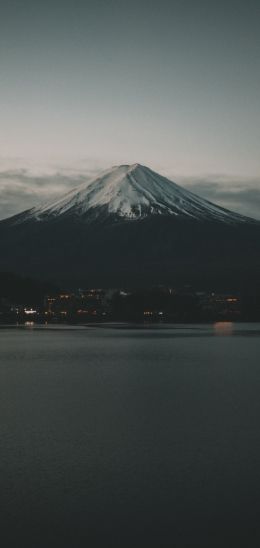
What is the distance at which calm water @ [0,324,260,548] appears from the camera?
26.0ft

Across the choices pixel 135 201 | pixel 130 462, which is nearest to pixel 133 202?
pixel 135 201

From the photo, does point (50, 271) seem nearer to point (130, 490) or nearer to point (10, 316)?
point (10, 316)

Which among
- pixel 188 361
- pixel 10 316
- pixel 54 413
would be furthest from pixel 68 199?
pixel 54 413

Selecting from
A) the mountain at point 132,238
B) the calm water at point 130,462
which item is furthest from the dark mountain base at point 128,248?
the calm water at point 130,462

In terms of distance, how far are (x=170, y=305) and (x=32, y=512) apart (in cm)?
8968

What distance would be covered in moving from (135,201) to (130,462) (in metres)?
163

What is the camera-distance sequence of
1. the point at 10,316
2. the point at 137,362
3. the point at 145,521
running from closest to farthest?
the point at 145,521, the point at 137,362, the point at 10,316

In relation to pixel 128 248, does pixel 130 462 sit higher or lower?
lower

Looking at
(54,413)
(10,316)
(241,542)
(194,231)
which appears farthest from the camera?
(194,231)

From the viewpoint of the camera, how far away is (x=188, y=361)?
2994 cm

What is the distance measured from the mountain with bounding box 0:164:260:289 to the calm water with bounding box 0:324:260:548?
4737 inches

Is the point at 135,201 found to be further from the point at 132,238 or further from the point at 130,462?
the point at 130,462

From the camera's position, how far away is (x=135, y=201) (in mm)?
172500

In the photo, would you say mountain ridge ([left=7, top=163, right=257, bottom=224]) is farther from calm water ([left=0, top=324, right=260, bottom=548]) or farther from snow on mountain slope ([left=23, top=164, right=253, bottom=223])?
calm water ([left=0, top=324, right=260, bottom=548])
